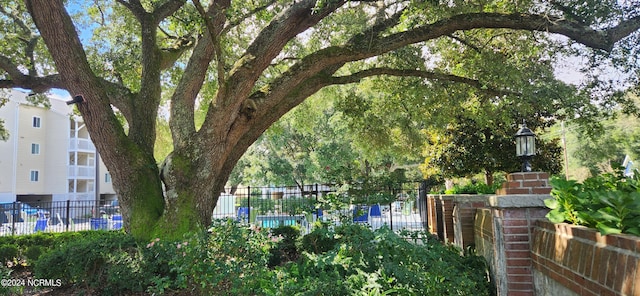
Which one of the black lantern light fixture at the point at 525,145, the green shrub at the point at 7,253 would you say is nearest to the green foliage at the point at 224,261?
the black lantern light fixture at the point at 525,145

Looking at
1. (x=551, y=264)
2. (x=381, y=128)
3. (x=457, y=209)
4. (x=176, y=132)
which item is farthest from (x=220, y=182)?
→ (x=381, y=128)

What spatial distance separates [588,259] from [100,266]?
5972 millimetres

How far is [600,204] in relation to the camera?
2.54 meters

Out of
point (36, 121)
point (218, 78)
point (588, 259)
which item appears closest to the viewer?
point (588, 259)

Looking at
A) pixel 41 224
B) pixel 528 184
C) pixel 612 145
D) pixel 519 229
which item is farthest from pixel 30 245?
pixel 612 145

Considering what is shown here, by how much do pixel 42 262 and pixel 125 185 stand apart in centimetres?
172

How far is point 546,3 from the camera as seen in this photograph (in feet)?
23.0

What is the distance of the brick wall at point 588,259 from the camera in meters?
1.98

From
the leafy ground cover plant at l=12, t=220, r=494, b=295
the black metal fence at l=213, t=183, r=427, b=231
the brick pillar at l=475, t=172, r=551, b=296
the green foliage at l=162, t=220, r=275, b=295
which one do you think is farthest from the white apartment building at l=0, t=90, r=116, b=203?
the brick pillar at l=475, t=172, r=551, b=296

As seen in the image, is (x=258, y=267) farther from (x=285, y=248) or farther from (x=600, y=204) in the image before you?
(x=285, y=248)

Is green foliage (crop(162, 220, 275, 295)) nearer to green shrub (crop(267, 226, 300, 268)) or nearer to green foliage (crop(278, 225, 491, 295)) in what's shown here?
green foliage (crop(278, 225, 491, 295))

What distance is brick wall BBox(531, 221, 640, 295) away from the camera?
77.9 inches

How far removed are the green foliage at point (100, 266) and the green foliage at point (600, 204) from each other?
5003 mm

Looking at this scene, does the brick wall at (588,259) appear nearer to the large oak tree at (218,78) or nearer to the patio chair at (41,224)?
the large oak tree at (218,78)
